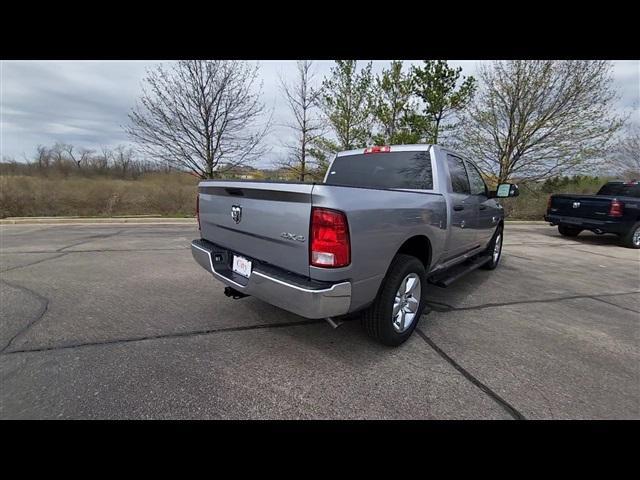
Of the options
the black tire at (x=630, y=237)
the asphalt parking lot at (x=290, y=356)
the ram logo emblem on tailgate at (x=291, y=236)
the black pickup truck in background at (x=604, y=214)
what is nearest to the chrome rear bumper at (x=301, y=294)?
the ram logo emblem on tailgate at (x=291, y=236)

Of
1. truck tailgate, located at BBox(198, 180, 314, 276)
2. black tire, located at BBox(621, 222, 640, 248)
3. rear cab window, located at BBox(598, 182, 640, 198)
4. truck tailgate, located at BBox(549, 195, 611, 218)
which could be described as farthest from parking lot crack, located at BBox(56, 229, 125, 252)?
rear cab window, located at BBox(598, 182, 640, 198)

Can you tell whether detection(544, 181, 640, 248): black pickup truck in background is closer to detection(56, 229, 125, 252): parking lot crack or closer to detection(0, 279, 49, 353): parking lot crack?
detection(0, 279, 49, 353): parking lot crack

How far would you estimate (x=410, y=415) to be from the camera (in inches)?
76.5

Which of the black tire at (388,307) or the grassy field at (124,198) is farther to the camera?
the grassy field at (124,198)

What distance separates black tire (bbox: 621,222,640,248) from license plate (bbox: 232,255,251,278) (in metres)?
11.3

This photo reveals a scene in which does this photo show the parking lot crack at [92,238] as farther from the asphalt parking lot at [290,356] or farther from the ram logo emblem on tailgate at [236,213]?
the ram logo emblem on tailgate at [236,213]

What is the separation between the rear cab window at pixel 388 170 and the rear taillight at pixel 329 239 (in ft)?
4.02

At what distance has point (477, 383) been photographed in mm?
2301

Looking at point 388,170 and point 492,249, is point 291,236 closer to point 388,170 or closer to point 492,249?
point 388,170

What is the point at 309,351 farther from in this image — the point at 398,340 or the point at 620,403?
the point at 620,403

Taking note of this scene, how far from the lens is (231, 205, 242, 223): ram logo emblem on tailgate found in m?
2.54

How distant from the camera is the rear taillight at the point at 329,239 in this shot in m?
1.96
